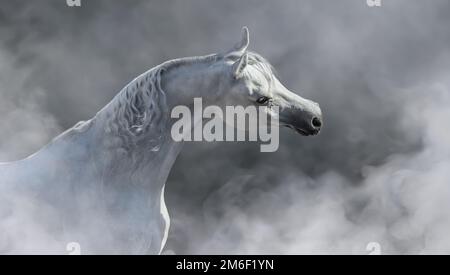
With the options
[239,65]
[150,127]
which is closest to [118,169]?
[150,127]

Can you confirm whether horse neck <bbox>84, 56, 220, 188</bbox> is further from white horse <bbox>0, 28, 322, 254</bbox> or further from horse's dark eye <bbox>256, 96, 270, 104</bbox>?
horse's dark eye <bbox>256, 96, 270, 104</bbox>

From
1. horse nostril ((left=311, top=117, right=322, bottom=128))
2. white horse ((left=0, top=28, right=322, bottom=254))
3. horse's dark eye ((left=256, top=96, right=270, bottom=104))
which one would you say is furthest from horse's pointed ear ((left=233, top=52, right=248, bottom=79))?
horse nostril ((left=311, top=117, right=322, bottom=128))

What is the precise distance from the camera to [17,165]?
124 inches

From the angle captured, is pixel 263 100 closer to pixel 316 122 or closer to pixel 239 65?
pixel 239 65

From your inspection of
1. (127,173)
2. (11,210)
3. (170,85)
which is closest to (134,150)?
(127,173)

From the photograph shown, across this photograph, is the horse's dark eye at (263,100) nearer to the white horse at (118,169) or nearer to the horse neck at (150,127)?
the white horse at (118,169)

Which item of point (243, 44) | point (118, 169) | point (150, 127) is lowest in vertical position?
point (118, 169)

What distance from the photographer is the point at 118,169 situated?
3152 millimetres

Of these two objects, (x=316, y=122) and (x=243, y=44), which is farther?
(x=316, y=122)

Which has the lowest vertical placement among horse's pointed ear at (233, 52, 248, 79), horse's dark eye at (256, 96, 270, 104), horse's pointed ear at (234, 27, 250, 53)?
horse's dark eye at (256, 96, 270, 104)

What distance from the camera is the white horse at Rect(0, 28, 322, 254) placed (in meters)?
3.08

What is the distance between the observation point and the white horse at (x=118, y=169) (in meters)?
3.08

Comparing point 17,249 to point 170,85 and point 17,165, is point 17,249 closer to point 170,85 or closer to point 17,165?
point 17,165

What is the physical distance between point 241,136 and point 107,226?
2.59ft
